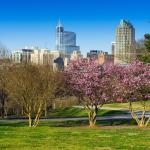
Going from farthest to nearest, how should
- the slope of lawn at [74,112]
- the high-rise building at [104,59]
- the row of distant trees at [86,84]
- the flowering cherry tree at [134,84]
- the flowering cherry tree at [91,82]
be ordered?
1. the slope of lawn at [74,112]
2. the high-rise building at [104,59]
3. the flowering cherry tree at [91,82]
4. the row of distant trees at [86,84]
5. the flowering cherry tree at [134,84]

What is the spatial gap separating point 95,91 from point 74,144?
22454mm

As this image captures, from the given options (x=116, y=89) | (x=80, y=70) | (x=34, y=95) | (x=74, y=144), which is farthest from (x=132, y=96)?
(x=74, y=144)

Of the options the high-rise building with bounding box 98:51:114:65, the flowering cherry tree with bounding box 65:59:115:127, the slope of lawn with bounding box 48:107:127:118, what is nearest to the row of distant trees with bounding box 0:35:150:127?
the flowering cherry tree with bounding box 65:59:115:127

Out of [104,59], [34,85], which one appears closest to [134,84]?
[34,85]

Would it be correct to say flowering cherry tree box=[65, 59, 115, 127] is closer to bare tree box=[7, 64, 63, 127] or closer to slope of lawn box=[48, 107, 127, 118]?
bare tree box=[7, 64, 63, 127]

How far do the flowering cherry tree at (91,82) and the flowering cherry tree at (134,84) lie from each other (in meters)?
1.23

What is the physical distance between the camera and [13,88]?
3672 centimetres

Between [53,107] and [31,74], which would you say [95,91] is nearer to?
[31,74]

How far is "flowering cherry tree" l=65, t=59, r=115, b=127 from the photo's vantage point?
36.8 metres

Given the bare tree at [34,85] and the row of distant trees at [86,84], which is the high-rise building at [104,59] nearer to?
the row of distant trees at [86,84]

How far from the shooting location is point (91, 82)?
36.9 m

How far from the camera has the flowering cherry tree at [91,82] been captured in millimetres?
36844

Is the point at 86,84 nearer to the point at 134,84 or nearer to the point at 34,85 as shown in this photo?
the point at 34,85

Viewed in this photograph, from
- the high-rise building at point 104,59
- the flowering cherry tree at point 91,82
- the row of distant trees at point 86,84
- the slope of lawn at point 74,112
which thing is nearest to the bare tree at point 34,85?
the row of distant trees at point 86,84
